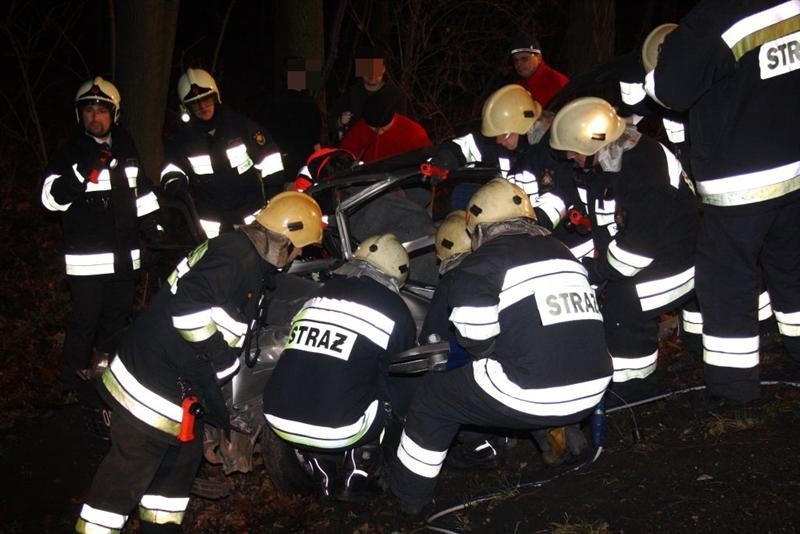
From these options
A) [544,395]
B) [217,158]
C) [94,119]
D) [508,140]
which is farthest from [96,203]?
[544,395]

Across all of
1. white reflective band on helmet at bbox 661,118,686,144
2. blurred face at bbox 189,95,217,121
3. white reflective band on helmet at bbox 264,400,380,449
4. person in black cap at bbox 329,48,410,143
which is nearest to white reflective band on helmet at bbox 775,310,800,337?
white reflective band on helmet at bbox 661,118,686,144

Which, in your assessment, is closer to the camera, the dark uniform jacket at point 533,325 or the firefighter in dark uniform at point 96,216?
the dark uniform jacket at point 533,325

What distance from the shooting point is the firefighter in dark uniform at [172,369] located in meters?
3.84

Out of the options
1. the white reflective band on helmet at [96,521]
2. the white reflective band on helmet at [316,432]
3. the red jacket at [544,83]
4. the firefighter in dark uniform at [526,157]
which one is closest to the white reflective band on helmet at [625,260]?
the firefighter in dark uniform at [526,157]

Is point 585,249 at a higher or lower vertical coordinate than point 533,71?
lower

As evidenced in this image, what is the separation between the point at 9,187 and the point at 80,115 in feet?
19.4

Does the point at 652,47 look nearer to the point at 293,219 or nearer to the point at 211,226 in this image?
the point at 293,219

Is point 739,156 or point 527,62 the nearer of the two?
point 739,156

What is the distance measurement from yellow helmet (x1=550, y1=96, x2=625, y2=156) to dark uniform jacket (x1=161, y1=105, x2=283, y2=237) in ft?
8.02

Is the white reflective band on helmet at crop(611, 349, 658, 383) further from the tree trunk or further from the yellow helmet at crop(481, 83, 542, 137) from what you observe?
the tree trunk

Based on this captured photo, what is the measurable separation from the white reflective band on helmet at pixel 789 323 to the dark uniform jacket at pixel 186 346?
269 centimetres

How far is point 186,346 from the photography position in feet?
12.8

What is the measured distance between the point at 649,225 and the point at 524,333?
1157 mm

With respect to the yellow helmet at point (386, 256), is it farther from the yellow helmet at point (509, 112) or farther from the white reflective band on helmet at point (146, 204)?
the white reflective band on helmet at point (146, 204)
